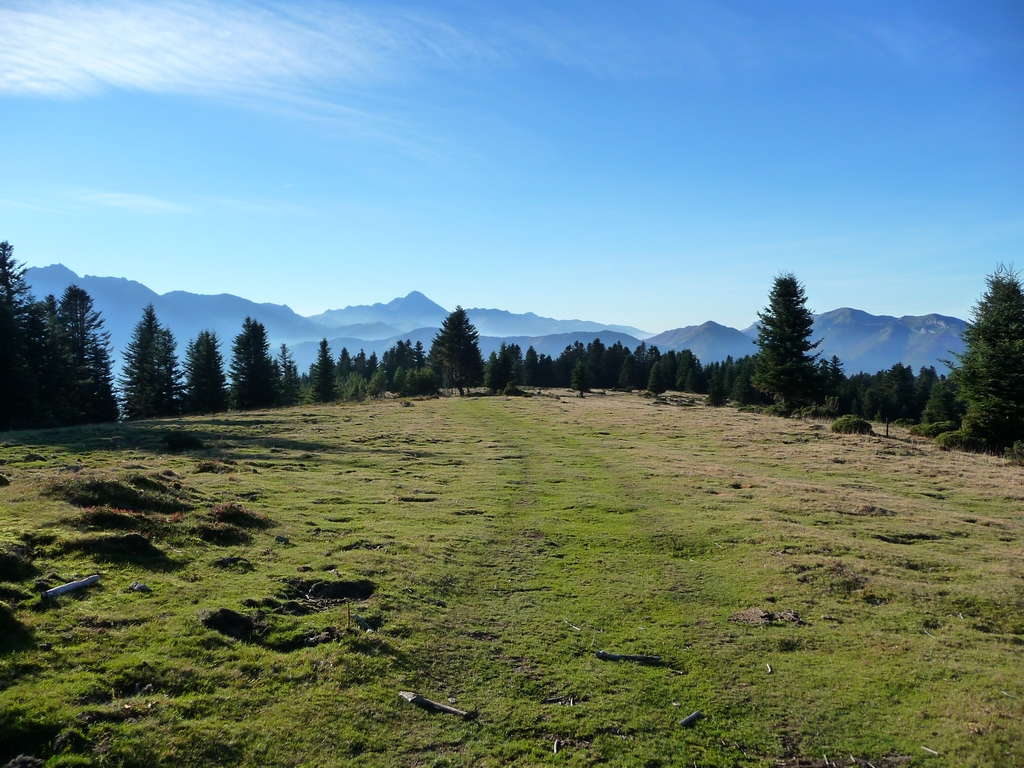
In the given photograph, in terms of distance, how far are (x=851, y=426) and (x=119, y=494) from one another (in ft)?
148

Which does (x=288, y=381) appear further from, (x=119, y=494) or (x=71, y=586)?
(x=71, y=586)

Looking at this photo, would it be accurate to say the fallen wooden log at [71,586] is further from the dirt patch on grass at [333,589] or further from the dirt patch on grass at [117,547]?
the dirt patch on grass at [333,589]

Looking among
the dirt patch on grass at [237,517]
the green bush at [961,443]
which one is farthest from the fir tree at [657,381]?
the dirt patch on grass at [237,517]

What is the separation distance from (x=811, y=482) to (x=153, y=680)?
26.0m

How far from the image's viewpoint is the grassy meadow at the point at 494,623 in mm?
6836

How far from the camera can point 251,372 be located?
75062mm

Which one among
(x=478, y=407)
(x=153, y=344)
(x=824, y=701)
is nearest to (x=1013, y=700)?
(x=824, y=701)

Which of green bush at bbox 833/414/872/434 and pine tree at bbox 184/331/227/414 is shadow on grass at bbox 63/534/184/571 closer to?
green bush at bbox 833/414/872/434

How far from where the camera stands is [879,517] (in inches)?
744

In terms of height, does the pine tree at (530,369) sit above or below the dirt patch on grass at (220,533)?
above

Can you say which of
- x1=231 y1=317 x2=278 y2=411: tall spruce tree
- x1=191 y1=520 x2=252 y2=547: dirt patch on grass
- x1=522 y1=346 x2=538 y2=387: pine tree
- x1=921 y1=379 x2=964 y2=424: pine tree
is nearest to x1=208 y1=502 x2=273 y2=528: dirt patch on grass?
x1=191 y1=520 x2=252 y2=547: dirt patch on grass

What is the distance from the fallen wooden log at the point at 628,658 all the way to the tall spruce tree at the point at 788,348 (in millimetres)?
58202

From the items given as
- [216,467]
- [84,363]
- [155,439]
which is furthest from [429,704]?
[84,363]

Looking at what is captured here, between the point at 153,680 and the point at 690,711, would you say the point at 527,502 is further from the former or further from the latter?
the point at 153,680
